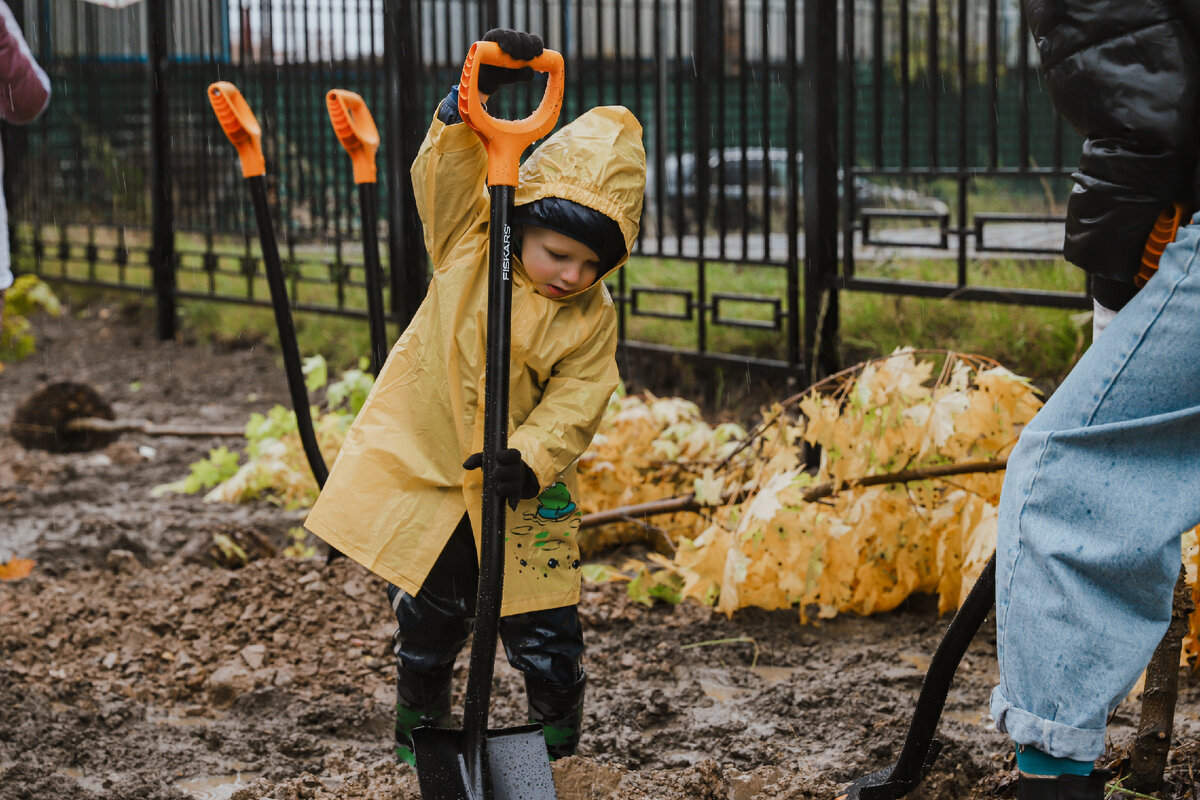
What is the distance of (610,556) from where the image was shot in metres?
4.10

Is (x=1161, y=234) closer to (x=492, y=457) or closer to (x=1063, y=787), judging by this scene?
(x=1063, y=787)

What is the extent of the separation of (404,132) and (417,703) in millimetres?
3504

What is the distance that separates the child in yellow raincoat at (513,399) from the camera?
7.24 ft

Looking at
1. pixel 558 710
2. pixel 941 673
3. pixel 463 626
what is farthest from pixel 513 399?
pixel 941 673

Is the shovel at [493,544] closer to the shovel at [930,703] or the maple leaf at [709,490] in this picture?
the shovel at [930,703]

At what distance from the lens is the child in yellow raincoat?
2.21 meters

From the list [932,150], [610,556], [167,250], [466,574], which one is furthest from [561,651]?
[167,250]

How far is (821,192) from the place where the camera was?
4.47m

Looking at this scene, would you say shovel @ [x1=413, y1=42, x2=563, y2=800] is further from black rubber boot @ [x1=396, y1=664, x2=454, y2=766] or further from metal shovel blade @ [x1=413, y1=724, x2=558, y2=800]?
black rubber boot @ [x1=396, y1=664, x2=454, y2=766]

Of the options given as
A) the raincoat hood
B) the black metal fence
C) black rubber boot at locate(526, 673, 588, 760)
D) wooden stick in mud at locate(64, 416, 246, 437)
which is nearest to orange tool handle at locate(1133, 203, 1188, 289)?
the raincoat hood

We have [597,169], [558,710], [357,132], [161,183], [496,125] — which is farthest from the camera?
[161,183]

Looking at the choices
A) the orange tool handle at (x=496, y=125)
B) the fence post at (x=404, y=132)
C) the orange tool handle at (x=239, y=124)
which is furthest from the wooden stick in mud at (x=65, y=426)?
the orange tool handle at (x=496, y=125)

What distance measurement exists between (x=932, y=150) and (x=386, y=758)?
2847 mm

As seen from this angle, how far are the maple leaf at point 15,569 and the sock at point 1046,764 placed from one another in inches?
128
